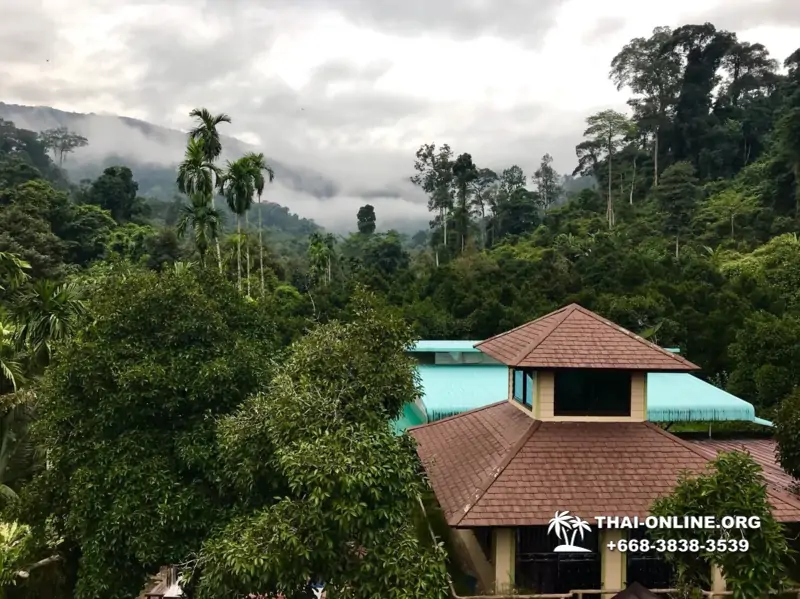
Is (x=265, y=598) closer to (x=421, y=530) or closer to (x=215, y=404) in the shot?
(x=215, y=404)

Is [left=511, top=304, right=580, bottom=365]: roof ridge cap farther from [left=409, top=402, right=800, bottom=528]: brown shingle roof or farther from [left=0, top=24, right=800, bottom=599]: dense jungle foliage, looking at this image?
[left=0, top=24, right=800, bottom=599]: dense jungle foliage

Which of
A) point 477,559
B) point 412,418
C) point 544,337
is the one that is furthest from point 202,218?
point 477,559

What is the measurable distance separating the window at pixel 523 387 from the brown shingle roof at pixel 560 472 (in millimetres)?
388

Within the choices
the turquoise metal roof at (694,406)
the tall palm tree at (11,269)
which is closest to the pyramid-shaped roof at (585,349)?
the turquoise metal roof at (694,406)

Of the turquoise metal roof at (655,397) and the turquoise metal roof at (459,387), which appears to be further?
the turquoise metal roof at (459,387)

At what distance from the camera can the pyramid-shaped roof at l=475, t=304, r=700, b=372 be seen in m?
11.3

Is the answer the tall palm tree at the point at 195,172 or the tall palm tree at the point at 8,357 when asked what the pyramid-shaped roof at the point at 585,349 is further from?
the tall palm tree at the point at 195,172

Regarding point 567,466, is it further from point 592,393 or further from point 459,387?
point 459,387

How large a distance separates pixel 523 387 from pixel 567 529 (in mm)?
3604

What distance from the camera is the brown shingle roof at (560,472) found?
9.63 meters

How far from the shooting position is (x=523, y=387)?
42.0 ft

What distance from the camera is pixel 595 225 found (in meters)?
49.8

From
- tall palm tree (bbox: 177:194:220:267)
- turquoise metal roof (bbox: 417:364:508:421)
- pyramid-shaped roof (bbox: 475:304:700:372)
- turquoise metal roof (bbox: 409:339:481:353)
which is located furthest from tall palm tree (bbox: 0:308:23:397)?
Result: turquoise metal roof (bbox: 409:339:481:353)

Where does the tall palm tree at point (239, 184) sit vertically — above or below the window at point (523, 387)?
above
